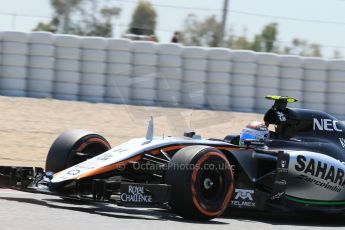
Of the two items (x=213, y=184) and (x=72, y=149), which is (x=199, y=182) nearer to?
(x=213, y=184)

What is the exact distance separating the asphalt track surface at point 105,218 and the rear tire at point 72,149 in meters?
0.40

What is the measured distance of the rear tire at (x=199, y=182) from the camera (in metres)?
7.16

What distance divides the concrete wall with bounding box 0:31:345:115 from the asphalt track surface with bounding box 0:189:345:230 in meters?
7.59

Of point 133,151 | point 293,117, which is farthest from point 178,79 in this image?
point 133,151

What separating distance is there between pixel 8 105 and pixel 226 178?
30.3 ft

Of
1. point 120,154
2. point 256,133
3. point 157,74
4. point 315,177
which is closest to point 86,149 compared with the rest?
point 120,154

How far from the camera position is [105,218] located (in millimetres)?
7008

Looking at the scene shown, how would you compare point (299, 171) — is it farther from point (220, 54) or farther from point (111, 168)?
point (220, 54)

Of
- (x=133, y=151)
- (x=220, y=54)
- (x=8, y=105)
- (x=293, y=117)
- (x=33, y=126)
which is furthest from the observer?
(x=220, y=54)

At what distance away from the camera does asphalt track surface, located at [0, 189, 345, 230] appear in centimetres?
652

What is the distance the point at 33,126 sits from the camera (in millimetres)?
14703

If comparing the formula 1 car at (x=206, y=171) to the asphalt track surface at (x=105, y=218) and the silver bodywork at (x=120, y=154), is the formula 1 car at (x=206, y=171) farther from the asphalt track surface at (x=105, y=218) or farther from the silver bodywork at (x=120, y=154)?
the asphalt track surface at (x=105, y=218)

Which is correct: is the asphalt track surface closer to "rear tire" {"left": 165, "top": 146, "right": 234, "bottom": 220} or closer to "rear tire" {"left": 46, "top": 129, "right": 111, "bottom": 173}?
"rear tire" {"left": 165, "top": 146, "right": 234, "bottom": 220}

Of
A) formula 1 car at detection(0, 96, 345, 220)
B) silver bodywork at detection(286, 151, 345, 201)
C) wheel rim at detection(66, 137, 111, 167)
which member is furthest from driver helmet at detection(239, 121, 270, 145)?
wheel rim at detection(66, 137, 111, 167)
